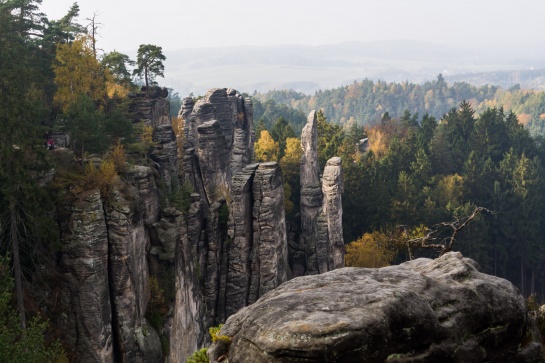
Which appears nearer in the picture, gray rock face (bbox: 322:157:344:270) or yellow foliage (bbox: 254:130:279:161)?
gray rock face (bbox: 322:157:344:270)

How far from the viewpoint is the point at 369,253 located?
196ft

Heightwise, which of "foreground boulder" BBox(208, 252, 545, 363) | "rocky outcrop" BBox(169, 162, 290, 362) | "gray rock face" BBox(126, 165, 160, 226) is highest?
"foreground boulder" BBox(208, 252, 545, 363)

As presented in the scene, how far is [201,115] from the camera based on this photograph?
2586 inches

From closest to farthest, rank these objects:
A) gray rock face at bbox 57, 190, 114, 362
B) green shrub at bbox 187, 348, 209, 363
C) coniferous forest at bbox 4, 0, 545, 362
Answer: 1. green shrub at bbox 187, 348, 209, 363
2. coniferous forest at bbox 4, 0, 545, 362
3. gray rock face at bbox 57, 190, 114, 362

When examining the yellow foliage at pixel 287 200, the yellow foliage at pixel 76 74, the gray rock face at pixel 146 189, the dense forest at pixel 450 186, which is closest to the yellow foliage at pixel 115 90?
the yellow foliage at pixel 76 74

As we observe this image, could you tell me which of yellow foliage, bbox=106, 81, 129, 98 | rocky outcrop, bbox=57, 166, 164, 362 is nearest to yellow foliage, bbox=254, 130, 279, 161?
yellow foliage, bbox=106, 81, 129, 98

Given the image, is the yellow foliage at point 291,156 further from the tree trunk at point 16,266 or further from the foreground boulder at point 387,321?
the foreground boulder at point 387,321

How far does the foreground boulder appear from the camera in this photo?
10789 mm

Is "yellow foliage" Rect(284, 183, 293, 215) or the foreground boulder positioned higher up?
the foreground boulder

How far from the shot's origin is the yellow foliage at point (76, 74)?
4672 cm

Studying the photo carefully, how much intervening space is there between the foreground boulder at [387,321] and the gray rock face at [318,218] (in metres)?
45.2

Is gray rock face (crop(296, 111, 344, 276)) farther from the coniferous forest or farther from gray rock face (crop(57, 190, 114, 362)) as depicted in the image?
gray rock face (crop(57, 190, 114, 362))

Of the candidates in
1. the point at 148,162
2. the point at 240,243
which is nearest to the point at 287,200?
the point at 240,243

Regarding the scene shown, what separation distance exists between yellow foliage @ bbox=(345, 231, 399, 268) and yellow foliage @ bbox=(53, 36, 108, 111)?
100ft
